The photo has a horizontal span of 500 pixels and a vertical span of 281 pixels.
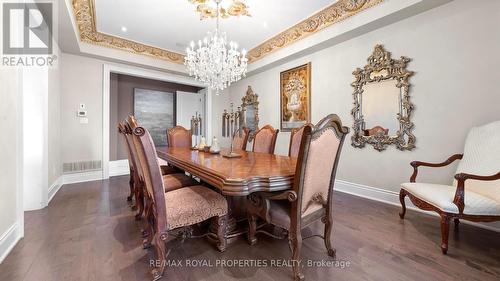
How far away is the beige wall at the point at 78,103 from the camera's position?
150 inches

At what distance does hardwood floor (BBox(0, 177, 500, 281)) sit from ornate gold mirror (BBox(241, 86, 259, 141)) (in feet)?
10.5

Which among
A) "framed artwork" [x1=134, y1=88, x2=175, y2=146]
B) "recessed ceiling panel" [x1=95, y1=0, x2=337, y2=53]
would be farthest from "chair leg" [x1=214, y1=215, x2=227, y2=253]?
"framed artwork" [x1=134, y1=88, x2=175, y2=146]

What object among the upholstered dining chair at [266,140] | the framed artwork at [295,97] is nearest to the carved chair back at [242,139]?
the upholstered dining chair at [266,140]

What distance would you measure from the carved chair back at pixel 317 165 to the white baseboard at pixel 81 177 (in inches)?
177

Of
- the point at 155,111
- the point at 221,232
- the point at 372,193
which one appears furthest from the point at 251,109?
the point at 221,232

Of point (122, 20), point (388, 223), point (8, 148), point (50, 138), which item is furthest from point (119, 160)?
point (388, 223)

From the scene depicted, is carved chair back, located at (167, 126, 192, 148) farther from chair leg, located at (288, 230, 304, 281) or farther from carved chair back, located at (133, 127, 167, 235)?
chair leg, located at (288, 230, 304, 281)

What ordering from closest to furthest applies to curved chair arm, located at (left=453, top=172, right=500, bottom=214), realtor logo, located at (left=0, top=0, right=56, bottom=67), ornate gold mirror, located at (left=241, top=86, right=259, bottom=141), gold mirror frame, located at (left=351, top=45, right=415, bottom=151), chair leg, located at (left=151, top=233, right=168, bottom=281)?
chair leg, located at (left=151, top=233, right=168, bottom=281) < curved chair arm, located at (left=453, top=172, right=500, bottom=214) < realtor logo, located at (left=0, top=0, right=56, bottom=67) < gold mirror frame, located at (left=351, top=45, right=415, bottom=151) < ornate gold mirror, located at (left=241, top=86, right=259, bottom=141)

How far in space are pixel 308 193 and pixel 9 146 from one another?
8.12 ft

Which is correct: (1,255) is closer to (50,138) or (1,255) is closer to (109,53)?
(50,138)

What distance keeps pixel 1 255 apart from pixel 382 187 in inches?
159

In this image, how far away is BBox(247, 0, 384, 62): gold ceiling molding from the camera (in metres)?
2.85

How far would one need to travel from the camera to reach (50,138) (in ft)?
9.45

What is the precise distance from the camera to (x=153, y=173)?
1.24m
